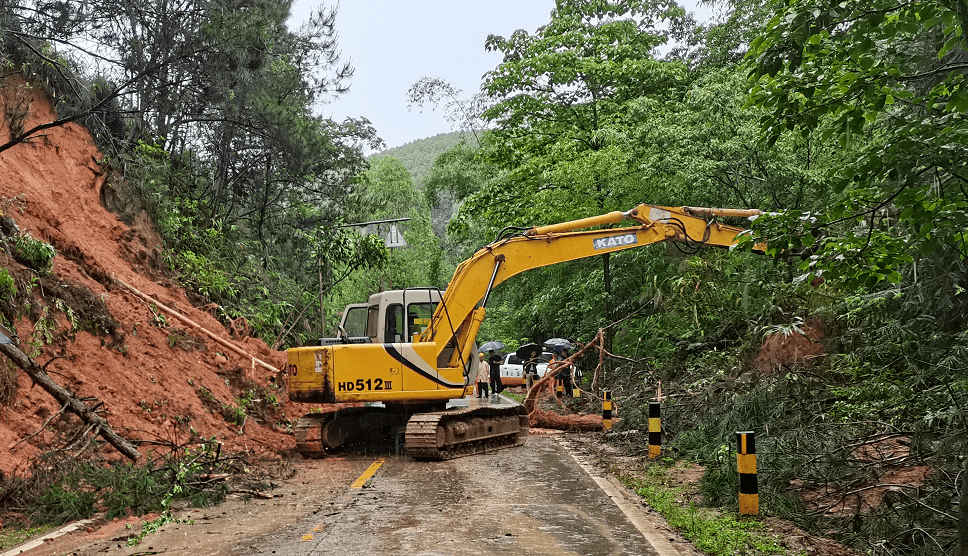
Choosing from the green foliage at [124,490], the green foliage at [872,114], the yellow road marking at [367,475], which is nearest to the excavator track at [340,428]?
the yellow road marking at [367,475]

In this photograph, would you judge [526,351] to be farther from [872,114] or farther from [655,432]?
[872,114]

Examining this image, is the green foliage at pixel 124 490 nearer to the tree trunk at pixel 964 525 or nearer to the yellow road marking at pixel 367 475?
the yellow road marking at pixel 367 475

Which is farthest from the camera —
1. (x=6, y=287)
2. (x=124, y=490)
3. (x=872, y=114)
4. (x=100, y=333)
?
(x=100, y=333)

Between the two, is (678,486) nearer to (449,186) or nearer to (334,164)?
(334,164)

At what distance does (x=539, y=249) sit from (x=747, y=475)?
25.1 ft

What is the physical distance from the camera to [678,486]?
33.2ft

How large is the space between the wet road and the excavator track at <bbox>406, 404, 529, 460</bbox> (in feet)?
2.98

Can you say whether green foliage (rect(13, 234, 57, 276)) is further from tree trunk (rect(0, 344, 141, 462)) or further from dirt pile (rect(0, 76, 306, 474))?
tree trunk (rect(0, 344, 141, 462))

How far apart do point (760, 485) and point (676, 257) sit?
13.5 meters

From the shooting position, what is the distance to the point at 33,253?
41.1 feet

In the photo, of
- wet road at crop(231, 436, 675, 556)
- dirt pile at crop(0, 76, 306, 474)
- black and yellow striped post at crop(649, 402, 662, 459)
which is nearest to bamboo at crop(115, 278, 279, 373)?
dirt pile at crop(0, 76, 306, 474)

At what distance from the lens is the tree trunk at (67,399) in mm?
9188

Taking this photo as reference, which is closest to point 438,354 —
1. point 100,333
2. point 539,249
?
point 539,249

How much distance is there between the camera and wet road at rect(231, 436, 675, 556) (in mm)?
7051
